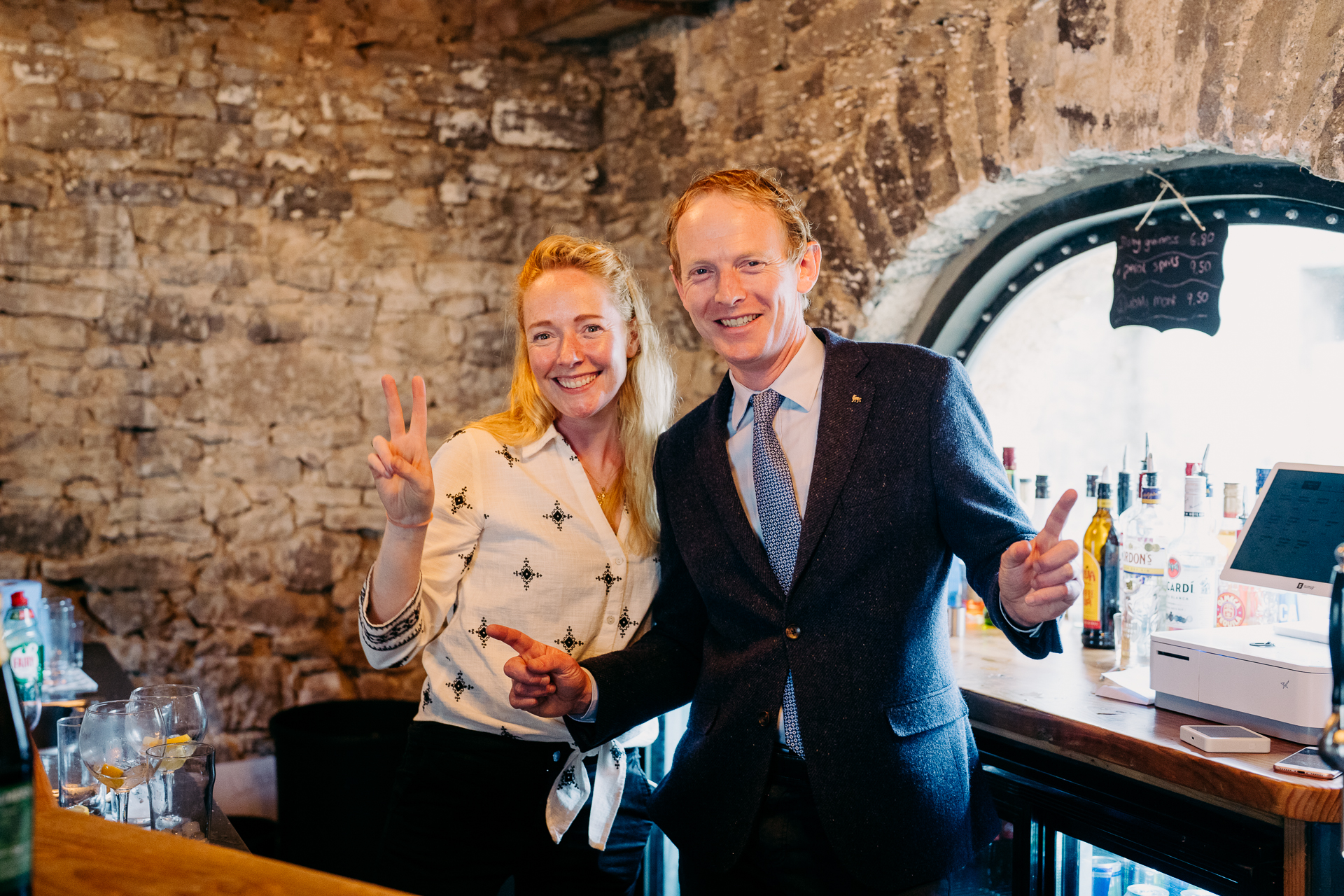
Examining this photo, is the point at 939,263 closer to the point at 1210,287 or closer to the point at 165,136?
the point at 1210,287

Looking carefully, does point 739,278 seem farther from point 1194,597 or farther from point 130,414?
point 130,414

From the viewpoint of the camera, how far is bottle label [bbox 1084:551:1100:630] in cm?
240

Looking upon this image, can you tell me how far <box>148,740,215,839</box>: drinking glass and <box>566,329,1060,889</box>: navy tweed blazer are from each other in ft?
1.98

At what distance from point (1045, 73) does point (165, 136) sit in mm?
2831

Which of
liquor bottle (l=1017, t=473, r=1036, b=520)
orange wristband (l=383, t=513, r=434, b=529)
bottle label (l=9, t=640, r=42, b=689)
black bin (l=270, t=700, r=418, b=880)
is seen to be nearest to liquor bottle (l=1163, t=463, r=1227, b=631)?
liquor bottle (l=1017, t=473, r=1036, b=520)

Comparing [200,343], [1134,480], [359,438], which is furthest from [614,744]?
[200,343]

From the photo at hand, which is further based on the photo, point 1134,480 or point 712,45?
point 712,45

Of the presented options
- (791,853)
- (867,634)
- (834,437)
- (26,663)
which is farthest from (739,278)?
(26,663)

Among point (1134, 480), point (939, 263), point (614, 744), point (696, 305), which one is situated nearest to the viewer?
point (696, 305)

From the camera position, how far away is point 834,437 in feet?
5.32

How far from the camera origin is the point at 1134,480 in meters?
2.44

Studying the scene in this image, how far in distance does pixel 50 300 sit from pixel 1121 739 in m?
3.41

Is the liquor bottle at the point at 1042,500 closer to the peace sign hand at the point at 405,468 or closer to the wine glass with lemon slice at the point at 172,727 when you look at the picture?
the peace sign hand at the point at 405,468

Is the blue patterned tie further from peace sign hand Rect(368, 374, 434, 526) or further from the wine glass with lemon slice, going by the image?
the wine glass with lemon slice
